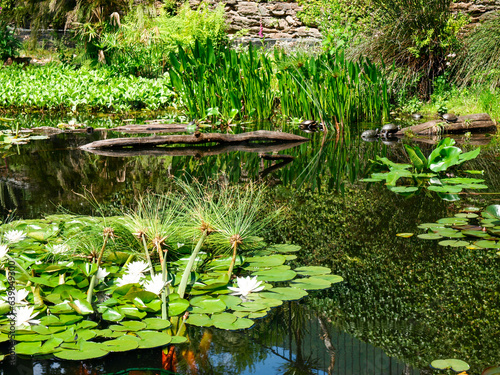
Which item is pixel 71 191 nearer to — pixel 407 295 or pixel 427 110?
pixel 407 295

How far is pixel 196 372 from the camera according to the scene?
1.29 meters

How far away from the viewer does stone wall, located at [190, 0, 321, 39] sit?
1232 cm

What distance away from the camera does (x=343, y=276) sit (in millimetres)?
1907

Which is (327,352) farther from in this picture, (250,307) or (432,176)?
(432,176)

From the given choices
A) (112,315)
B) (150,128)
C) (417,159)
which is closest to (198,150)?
(150,128)

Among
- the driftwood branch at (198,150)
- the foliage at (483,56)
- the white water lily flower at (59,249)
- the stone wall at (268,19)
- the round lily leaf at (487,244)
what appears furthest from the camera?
the stone wall at (268,19)

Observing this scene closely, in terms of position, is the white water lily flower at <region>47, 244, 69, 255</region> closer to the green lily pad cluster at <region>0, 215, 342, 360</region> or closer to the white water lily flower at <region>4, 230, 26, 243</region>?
the green lily pad cluster at <region>0, 215, 342, 360</region>

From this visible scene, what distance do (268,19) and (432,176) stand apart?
32.7ft

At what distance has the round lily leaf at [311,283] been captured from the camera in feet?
5.89

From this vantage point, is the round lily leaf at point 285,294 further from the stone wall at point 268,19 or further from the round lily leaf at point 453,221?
the stone wall at point 268,19

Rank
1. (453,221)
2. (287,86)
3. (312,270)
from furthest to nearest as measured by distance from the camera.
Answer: (287,86)
(453,221)
(312,270)

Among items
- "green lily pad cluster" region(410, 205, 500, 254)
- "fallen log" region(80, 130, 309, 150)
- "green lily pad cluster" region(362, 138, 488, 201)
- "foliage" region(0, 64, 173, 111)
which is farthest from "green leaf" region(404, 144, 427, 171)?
"foliage" region(0, 64, 173, 111)

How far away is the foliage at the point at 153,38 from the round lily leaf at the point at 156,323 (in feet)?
27.7


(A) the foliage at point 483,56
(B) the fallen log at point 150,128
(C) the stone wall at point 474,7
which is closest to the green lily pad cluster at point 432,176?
(B) the fallen log at point 150,128
